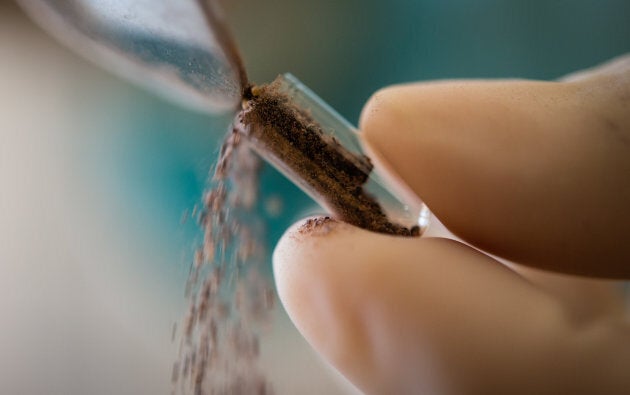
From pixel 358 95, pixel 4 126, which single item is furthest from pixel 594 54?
pixel 4 126

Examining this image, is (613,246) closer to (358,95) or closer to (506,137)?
(506,137)

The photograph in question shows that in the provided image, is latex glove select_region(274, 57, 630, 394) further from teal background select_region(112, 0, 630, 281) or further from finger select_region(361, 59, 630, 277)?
teal background select_region(112, 0, 630, 281)

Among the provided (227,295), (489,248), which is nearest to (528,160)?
(489,248)

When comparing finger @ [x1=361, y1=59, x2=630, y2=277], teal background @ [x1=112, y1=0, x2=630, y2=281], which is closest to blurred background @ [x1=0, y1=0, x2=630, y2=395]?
teal background @ [x1=112, y1=0, x2=630, y2=281]

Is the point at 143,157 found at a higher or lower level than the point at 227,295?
higher

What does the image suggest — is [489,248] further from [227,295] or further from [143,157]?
[143,157]
